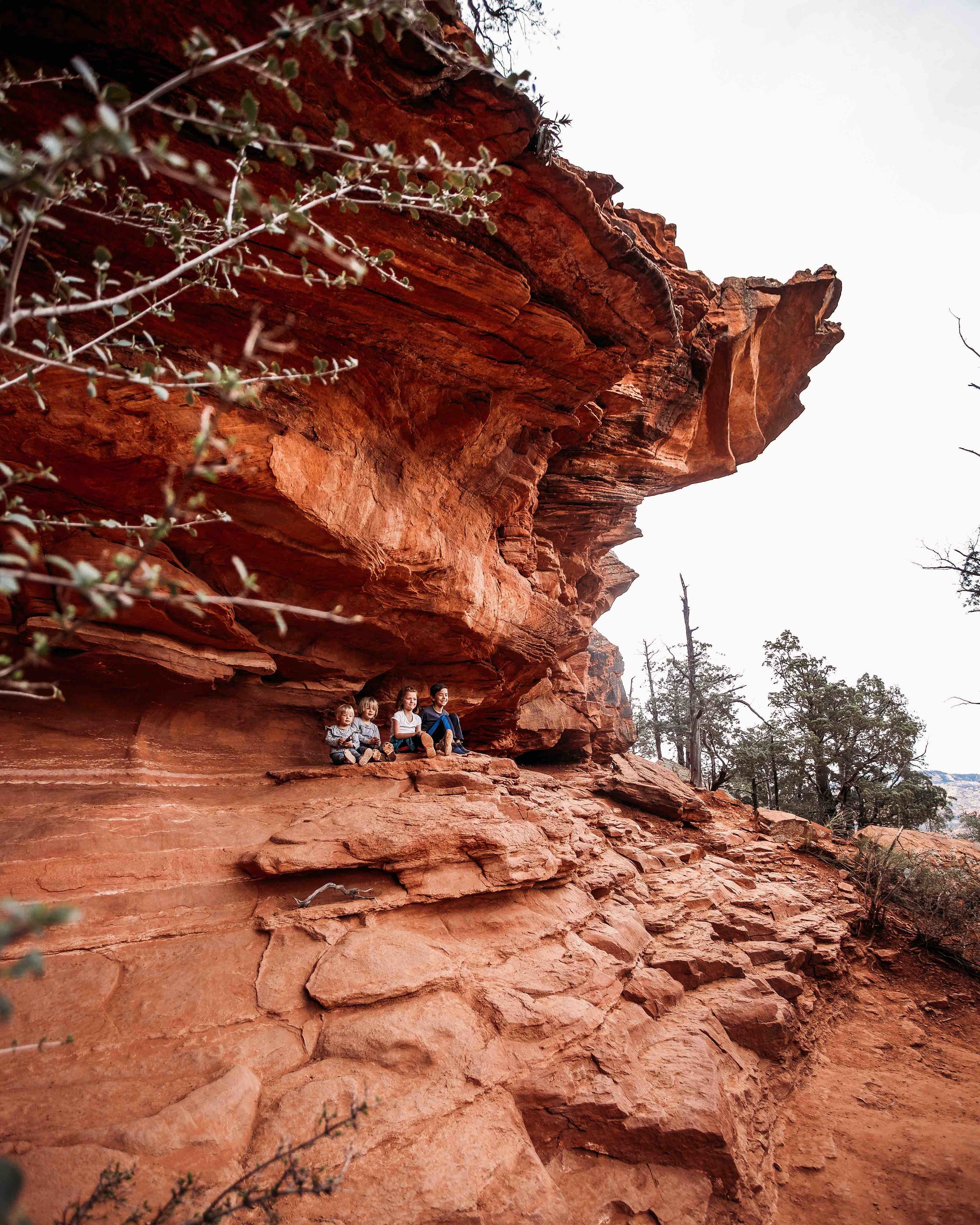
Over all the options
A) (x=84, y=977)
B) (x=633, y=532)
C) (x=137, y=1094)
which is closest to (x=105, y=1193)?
(x=137, y=1094)

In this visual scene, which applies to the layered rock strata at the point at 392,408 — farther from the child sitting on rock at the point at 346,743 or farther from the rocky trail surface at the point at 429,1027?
the rocky trail surface at the point at 429,1027

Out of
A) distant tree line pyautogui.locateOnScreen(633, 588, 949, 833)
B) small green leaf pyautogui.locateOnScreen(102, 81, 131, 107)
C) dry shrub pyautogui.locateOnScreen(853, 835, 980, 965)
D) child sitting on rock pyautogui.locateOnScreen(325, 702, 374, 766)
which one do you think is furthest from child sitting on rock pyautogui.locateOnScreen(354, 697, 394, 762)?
distant tree line pyautogui.locateOnScreen(633, 588, 949, 833)

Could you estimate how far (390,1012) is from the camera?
182 inches

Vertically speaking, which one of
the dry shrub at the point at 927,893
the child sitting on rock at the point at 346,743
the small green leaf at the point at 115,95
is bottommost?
the dry shrub at the point at 927,893

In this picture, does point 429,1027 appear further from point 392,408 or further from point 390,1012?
point 392,408

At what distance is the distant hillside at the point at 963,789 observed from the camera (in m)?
73.3

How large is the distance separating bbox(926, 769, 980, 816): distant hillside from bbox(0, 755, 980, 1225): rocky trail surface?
228 feet

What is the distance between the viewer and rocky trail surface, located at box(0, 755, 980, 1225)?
12.1 ft

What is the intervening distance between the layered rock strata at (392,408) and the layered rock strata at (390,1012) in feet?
5.54

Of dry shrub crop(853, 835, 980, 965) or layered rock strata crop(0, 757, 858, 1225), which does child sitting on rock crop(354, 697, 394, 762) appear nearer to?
layered rock strata crop(0, 757, 858, 1225)

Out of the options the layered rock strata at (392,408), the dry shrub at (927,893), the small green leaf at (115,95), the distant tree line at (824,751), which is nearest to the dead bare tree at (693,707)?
the distant tree line at (824,751)

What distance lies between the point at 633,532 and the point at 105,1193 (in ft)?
47.7

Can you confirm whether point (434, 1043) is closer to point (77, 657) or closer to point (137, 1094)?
point (137, 1094)

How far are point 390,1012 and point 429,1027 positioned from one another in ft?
1.06
